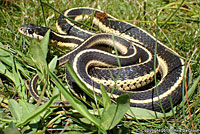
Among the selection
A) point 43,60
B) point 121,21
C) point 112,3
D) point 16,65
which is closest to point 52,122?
point 43,60

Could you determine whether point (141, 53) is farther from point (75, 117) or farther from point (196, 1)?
point (196, 1)

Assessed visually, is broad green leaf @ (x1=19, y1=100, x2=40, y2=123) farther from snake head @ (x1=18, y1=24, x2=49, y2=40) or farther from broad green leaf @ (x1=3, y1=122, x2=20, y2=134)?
snake head @ (x1=18, y1=24, x2=49, y2=40)

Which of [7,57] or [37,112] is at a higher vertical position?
[7,57]

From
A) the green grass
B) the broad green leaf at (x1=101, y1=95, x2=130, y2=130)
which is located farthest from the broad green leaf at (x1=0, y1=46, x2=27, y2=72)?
the broad green leaf at (x1=101, y1=95, x2=130, y2=130)

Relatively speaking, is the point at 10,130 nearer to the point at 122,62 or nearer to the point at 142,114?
the point at 142,114

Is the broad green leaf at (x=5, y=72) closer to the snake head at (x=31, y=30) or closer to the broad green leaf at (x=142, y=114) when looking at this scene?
the snake head at (x=31, y=30)

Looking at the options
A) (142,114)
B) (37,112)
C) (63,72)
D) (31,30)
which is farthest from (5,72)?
(142,114)

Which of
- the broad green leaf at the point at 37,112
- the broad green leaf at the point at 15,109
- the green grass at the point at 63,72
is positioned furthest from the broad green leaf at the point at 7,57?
the broad green leaf at the point at 37,112
